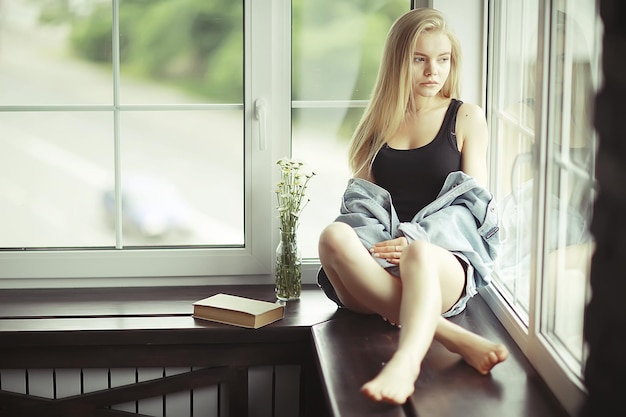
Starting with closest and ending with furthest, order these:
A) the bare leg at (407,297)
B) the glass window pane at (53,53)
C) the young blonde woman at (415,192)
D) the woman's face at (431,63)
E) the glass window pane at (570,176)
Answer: the glass window pane at (570,176) < the bare leg at (407,297) < the young blonde woman at (415,192) < the woman's face at (431,63) < the glass window pane at (53,53)

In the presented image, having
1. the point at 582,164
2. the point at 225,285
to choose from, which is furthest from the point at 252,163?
the point at 582,164

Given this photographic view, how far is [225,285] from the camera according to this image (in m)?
2.87

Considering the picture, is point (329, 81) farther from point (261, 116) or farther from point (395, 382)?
point (395, 382)

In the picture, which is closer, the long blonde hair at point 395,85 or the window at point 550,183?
the window at point 550,183

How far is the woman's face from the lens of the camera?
2377mm

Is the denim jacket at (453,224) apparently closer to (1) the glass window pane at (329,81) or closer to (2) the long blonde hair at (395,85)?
(2) the long blonde hair at (395,85)

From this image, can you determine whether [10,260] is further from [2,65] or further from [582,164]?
[582,164]

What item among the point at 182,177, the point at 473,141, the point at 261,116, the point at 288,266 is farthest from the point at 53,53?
the point at 473,141

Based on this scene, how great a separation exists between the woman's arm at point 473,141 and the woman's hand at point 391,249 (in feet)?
1.02

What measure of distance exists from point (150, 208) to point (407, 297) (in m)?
1.20

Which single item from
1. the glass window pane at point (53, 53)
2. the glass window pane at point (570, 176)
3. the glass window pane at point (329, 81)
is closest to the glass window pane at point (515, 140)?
the glass window pane at point (570, 176)

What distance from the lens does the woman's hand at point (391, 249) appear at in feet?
7.20

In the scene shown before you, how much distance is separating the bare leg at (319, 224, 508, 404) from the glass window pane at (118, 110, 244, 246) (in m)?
0.65

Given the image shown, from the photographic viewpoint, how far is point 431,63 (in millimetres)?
2391
